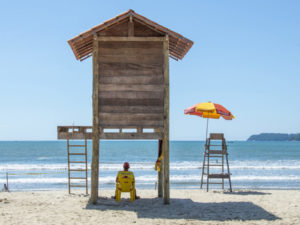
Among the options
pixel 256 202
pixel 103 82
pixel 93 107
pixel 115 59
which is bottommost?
pixel 256 202

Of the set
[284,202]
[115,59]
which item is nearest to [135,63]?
[115,59]

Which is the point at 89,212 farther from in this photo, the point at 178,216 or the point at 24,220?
the point at 178,216

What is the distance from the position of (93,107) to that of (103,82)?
0.77m

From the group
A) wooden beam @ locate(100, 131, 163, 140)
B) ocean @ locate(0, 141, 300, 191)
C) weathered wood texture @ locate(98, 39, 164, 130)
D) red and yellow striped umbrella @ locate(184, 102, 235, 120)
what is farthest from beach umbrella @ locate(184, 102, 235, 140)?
ocean @ locate(0, 141, 300, 191)

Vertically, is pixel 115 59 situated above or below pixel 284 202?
above

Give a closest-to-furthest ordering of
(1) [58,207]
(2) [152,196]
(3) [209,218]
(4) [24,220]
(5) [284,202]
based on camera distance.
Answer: (4) [24,220]
(3) [209,218]
(1) [58,207]
(5) [284,202]
(2) [152,196]

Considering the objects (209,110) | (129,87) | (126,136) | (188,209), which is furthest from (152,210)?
(209,110)

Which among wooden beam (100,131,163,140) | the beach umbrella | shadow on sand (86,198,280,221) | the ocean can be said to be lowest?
the ocean

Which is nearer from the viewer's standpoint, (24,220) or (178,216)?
(24,220)

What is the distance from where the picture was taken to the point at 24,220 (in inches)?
337

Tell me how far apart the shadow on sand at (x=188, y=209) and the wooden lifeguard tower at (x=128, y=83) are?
49 cm

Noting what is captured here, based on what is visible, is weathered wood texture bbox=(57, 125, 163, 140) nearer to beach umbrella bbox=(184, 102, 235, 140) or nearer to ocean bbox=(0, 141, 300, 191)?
beach umbrella bbox=(184, 102, 235, 140)

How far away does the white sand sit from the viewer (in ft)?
28.8

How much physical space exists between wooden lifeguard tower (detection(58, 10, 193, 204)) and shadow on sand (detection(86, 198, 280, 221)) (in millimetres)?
495
